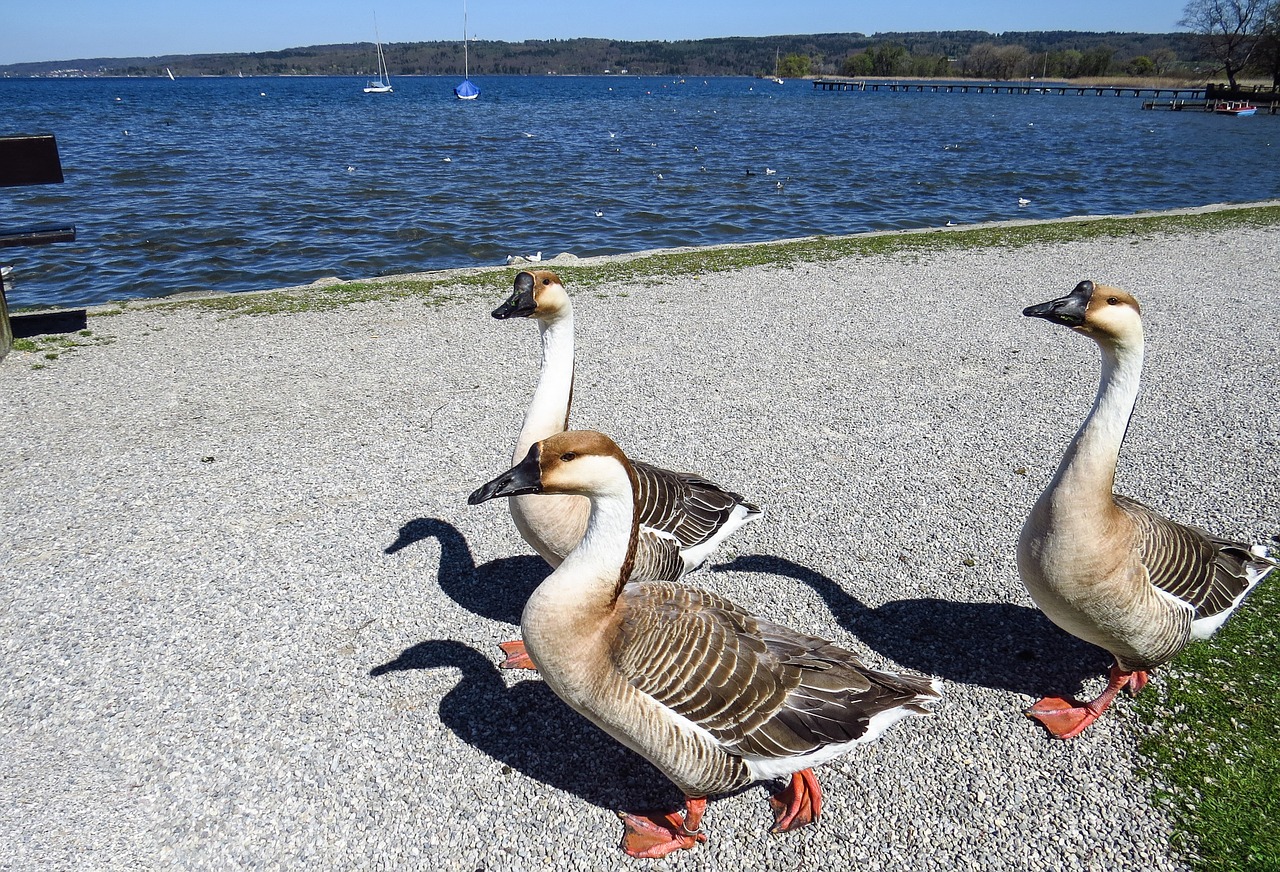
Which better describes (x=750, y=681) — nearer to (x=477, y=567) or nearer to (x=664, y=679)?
(x=664, y=679)

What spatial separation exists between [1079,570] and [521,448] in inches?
104

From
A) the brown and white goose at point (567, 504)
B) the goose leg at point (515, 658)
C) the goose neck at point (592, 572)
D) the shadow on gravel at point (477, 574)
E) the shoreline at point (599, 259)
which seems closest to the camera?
the goose neck at point (592, 572)

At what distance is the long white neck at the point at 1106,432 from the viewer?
3283 mm

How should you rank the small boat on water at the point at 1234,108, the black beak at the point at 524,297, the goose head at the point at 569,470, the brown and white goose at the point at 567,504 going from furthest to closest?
1. the small boat on water at the point at 1234,108
2. the black beak at the point at 524,297
3. the brown and white goose at the point at 567,504
4. the goose head at the point at 569,470

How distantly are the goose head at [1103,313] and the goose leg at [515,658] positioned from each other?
2872mm

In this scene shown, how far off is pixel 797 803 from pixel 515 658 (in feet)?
5.24

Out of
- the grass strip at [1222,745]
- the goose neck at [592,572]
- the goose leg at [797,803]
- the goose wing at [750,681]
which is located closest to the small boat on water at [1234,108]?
the grass strip at [1222,745]

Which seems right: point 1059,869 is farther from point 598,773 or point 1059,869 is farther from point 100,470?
point 100,470

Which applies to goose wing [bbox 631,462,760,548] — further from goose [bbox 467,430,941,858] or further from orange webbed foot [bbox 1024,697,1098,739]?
orange webbed foot [bbox 1024,697,1098,739]

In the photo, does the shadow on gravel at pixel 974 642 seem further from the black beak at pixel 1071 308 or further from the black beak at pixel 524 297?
the black beak at pixel 524 297

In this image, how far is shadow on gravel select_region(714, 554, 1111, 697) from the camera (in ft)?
12.8

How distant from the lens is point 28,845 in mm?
2980

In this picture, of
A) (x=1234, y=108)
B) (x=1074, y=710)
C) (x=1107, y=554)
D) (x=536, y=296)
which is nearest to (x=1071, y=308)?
(x=1107, y=554)

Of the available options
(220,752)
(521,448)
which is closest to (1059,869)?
(521,448)
